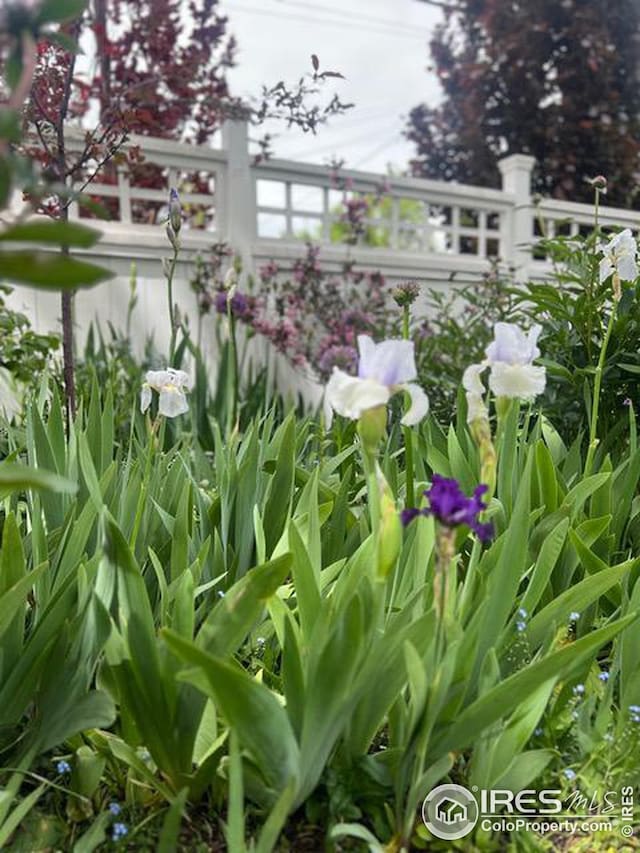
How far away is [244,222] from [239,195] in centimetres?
16

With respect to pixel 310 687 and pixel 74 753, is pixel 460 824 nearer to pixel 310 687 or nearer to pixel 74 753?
pixel 310 687

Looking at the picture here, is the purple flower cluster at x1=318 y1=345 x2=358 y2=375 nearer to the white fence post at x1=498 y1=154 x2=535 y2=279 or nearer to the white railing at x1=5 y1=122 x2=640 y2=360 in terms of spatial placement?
the white railing at x1=5 y1=122 x2=640 y2=360

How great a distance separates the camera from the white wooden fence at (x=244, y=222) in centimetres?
402

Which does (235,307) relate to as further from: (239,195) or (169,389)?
(169,389)

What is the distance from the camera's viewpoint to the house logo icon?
0.81 m

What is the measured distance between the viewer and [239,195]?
432cm

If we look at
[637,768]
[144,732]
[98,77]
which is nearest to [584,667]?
[637,768]

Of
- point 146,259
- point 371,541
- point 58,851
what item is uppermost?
point 146,259

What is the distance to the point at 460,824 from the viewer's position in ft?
2.66

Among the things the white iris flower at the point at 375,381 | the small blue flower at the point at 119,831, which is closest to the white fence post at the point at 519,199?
the white iris flower at the point at 375,381

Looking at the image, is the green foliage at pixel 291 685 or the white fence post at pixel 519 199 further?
the white fence post at pixel 519 199

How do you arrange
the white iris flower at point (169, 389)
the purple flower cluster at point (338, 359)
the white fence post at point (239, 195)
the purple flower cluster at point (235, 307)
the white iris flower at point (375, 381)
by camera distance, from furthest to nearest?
the white fence post at point (239, 195) < the purple flower cluster at point (338, 359) < the purple flower cluster at point (235, 307) < the white iris flower at point (169, 389) < the white iris flower at point (375, 381)

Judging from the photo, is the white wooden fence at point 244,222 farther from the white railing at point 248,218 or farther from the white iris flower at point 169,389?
the white iris flower at point 169,389

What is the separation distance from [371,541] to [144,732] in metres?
A: 0.38
